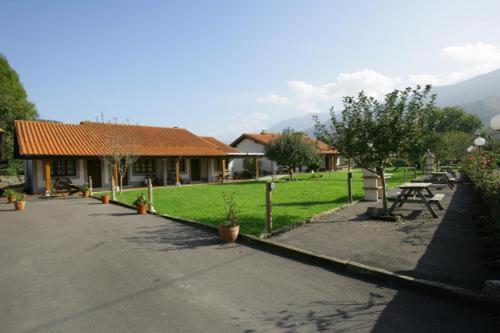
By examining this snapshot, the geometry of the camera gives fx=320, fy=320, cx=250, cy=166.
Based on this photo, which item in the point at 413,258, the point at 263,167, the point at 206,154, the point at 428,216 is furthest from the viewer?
the point at 263,167

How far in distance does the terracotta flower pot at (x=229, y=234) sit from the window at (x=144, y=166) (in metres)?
17.7

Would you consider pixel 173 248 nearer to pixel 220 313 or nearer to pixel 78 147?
pixel 220 313

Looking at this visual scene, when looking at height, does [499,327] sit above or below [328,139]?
below

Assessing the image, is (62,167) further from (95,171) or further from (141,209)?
(141,209)

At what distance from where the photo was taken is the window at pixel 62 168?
1988cm

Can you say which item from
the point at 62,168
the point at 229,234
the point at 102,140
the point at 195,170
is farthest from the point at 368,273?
the point at 195,170

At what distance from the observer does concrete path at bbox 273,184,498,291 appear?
468 cm

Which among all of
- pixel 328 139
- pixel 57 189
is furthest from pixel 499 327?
pixel 57 189

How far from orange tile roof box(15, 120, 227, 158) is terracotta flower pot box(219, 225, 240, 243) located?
12.3 m

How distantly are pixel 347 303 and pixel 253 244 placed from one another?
294 centimetres

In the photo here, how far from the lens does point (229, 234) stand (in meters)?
6.79

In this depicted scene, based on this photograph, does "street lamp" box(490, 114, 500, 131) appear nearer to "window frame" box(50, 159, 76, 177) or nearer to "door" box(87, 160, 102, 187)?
"door" box(87, 160, 102, 187)

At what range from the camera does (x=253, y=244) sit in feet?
21.8

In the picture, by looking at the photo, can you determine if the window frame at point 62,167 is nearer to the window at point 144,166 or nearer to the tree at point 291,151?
the window at point 144,166
